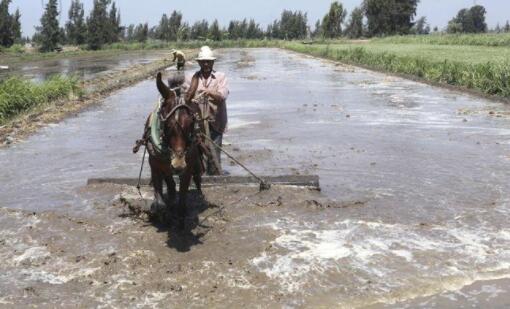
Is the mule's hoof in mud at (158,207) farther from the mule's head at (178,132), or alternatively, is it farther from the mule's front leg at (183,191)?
Answer: the mule's head at (178,132)

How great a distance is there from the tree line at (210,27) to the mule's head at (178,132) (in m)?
80.9

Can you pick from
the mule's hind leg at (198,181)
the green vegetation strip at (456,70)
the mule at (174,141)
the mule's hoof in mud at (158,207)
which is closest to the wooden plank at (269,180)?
the mule's hind leg at (198,181)

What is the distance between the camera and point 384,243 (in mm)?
6305

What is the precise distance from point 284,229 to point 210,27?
126 meters

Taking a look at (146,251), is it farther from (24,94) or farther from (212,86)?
(24,94)

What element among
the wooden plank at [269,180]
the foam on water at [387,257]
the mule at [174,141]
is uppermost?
the mule at [174,141]

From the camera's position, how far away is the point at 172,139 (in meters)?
5.51

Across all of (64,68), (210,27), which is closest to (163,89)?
(64,68)

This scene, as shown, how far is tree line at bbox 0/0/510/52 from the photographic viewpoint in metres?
87.2

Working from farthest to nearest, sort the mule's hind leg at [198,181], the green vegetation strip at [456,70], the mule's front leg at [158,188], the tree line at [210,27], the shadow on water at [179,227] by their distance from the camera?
the tree line at [210,27]
the green vegetation strip at [456,70]
the mule's hind leg at [198,181]
the mule's front leg at [158,188]
the shadow on water at [179,227]

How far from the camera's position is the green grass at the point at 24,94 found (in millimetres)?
16422

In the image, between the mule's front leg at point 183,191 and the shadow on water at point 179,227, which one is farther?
the shadow on water at point 179,227

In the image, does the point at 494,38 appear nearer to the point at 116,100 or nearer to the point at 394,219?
the point at 116,100

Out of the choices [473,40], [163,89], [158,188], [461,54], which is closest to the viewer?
[163,89]
